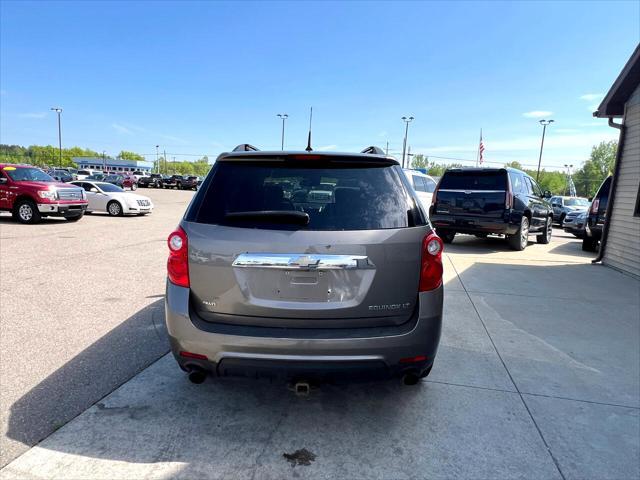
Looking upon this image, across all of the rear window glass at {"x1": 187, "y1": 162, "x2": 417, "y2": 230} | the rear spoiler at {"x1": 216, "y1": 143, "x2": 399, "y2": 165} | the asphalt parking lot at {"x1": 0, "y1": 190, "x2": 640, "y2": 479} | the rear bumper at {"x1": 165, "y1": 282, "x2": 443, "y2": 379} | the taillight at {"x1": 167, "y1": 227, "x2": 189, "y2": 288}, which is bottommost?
the asphalt parking lot at {"x1": 0, "y1": 190, "x2": 640, "y2": 479}

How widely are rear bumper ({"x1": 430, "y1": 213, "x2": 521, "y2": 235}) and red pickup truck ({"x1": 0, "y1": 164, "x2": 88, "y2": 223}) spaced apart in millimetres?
11806

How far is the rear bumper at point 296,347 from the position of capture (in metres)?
2.27

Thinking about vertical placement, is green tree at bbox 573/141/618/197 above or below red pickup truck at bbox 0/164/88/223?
above

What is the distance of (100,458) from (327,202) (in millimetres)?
1996

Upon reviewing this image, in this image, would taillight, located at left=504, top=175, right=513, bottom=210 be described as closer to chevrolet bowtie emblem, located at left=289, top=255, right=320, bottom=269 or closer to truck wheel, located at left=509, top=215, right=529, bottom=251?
truck wheel, located at left=509, top=215, right=529, bottom=251

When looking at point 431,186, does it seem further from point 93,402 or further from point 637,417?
point 93,402

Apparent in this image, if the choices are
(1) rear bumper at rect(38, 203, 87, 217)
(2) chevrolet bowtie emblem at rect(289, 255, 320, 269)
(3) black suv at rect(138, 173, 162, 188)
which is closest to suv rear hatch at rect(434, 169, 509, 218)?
(2) chevrolet bowtie emblem at rect(289, 255, 320, 269)

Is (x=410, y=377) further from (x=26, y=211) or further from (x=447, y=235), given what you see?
(x=26, y=211)

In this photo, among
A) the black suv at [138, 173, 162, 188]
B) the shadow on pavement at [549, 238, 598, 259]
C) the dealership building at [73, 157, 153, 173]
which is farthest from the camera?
the dealership building at [73, 157, 153, 173]

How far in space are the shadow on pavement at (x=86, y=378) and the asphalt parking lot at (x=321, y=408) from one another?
0.01 meters

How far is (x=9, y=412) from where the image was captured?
266cm

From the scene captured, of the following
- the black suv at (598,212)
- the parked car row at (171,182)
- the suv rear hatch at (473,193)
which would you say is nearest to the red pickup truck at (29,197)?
the suv rear hatch at (473,193)

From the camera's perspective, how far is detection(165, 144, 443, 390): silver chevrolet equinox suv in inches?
89.8

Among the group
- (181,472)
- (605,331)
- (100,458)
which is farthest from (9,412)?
(605,331)
